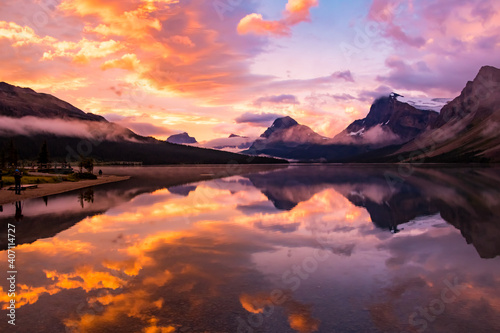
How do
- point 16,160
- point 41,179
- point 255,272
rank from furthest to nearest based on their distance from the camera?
point 16,160 < point 41,179 < point 255,272

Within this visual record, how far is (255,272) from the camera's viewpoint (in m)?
20.3

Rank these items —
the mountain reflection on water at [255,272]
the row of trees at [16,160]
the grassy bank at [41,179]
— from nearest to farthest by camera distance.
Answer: the mountain reflection on water at [255,272] < the grassy bank at [41,179] < the row of trees at [16,160]

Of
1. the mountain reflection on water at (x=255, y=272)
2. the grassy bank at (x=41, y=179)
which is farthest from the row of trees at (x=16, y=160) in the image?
the mountain reflection on water at (x=255, y=272)

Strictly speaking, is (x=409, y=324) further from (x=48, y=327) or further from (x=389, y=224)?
(x=389, y=224)

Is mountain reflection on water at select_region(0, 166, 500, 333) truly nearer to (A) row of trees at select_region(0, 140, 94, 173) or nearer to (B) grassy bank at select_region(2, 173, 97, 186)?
(B) grassy bank at select_region(2, 173, 97, 186)

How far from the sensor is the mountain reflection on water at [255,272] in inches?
557

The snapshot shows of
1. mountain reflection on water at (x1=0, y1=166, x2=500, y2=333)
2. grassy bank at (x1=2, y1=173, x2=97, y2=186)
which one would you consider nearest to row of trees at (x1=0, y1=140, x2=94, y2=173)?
grassy bank at (x1=2, y1=173, x2=97, y2=186)

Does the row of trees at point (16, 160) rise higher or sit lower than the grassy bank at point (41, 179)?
higher

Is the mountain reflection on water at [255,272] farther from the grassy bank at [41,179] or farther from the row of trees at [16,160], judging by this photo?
the row of trees at [16,160]

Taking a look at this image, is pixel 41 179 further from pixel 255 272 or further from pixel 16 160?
pixel 255 272

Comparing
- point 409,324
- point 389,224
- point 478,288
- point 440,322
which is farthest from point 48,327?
point 389,224

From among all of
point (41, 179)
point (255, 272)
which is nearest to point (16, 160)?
point (41, 179)

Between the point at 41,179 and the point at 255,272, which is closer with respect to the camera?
the point at 255,272

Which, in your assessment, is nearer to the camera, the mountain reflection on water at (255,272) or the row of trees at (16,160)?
the mountain reflection on water at (255,272)
